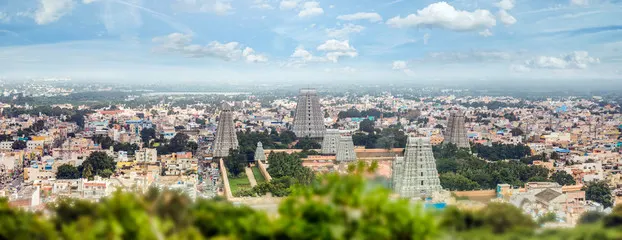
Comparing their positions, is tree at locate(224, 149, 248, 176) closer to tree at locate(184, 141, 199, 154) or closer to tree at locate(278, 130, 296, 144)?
tree at locate(184, 141, 199, 154)

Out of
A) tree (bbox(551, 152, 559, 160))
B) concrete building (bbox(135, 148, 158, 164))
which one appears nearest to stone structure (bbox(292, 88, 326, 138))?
concrete building (bbox(135, 148, 158, 164))

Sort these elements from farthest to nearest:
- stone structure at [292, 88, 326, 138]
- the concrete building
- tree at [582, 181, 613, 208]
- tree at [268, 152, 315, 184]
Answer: stone structure at [292, 88, 326, 138] < the concrete building < tree at [268, 152, 315, 184] < tree at [582, 181, 613, 208]

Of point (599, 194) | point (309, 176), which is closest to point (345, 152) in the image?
point (309, 176)

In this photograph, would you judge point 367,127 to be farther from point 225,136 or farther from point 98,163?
point 98,163

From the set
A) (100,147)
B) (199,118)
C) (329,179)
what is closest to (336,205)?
(329,179)

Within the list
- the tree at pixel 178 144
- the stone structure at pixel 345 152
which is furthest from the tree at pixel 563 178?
the tree at pixel 178 144

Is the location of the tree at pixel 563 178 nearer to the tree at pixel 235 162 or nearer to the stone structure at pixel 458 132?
the stone structure at pixel 458 132
